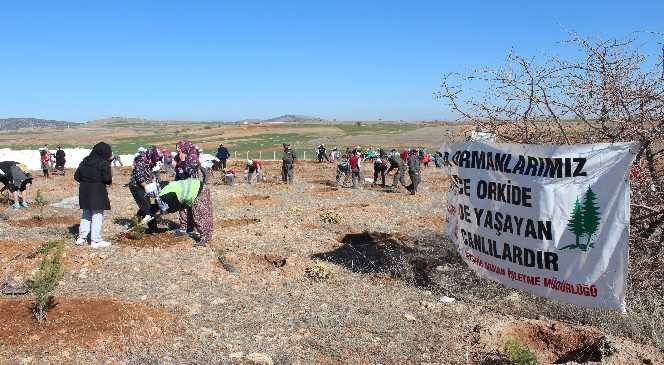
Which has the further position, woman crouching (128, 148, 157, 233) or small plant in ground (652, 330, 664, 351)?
woman crouching (128, 148, 157, 233)

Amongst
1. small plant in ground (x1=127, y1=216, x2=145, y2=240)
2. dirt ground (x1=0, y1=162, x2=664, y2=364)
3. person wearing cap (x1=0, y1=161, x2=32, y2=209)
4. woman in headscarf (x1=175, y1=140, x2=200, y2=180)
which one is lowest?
dirt ground (x1=0, y1=162, x2=664, y2=364)

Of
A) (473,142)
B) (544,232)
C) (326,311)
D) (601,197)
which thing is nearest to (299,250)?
(326,311)

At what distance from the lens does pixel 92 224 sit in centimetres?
912

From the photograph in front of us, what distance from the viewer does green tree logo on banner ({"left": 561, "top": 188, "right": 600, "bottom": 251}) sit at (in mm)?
5238

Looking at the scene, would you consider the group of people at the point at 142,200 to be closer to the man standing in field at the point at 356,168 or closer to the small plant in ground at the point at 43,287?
the small plant in ground at the point at 43,287

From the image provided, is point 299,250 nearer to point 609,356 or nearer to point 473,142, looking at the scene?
point 473,142

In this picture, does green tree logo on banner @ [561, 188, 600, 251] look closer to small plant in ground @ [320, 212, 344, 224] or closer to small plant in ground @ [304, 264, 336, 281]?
small plant in ground @ [304, 264, 336, 281]

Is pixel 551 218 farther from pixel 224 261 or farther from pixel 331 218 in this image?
pixel 331 218

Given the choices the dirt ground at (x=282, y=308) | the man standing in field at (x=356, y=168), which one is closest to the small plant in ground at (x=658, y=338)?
the dirt ground at (x=282, y=308)

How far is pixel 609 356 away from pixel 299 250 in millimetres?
5320

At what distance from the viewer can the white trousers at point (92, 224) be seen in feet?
29.8

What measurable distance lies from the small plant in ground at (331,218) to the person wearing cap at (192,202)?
3.25 metres

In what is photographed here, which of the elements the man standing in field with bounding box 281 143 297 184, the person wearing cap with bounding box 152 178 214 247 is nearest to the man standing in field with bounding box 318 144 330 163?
the man standing in field with bounding box 281 143 297 184

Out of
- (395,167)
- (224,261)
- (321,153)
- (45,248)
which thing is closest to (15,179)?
(45,248)
